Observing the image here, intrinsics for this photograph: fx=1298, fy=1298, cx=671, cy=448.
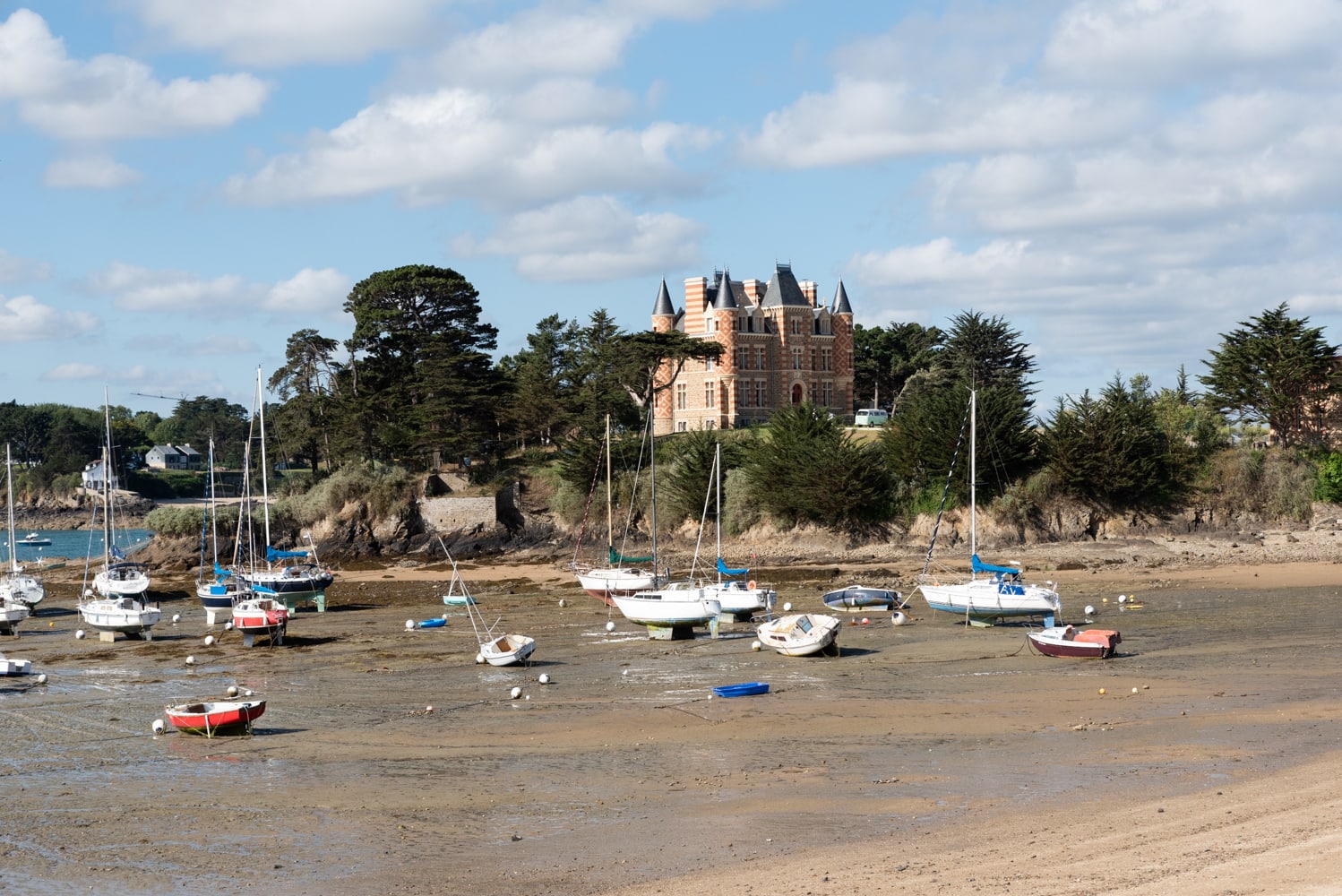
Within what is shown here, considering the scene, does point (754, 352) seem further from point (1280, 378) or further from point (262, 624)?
point (262, 624)

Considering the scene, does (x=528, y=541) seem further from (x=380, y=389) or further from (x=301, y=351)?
(x=301, y=351)

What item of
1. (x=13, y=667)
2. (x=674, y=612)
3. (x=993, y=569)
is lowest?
(x=13, y=667)

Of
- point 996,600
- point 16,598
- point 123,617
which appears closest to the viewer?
point 996,600

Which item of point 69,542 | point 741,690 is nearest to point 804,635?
point 741,690

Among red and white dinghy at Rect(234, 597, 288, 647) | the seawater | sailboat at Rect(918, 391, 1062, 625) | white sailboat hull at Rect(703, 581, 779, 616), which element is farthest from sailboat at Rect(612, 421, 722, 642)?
the seawater

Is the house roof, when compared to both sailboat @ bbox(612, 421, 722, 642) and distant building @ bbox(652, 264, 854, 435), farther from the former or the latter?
sailboat @ bbox(612, 421, 722, 642)

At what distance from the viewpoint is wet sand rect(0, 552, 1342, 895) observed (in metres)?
16.6

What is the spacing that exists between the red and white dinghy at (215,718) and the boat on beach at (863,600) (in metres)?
23.2

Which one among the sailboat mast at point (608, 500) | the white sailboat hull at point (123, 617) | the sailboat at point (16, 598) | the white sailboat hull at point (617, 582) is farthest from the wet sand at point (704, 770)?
the sailboat mast at point (608, 500)

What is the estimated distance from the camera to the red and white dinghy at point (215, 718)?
26250 millimetres

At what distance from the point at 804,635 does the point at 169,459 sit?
163 m

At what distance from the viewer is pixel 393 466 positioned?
78.0 metres

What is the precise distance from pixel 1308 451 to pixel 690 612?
133 feet

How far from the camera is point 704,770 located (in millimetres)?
22312
